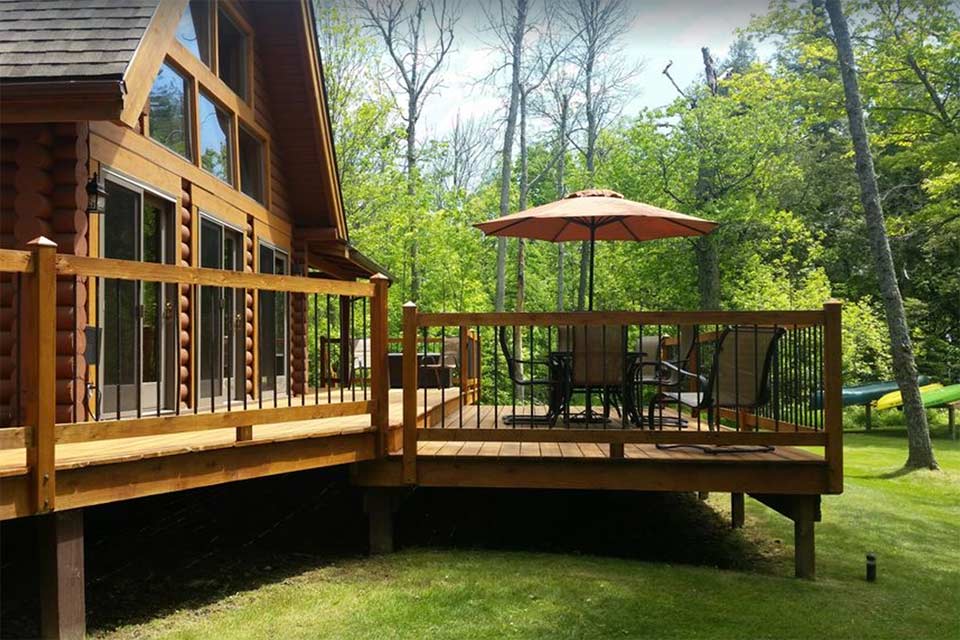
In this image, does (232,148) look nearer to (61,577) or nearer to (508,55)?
(61,577)

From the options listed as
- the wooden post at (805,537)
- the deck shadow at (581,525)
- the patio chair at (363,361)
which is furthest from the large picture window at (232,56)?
the wooden post at (805,537)

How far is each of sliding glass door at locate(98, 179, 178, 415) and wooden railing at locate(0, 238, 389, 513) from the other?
0.05ft

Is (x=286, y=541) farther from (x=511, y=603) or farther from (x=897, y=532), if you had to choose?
(x=897, y=532)

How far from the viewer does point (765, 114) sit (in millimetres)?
22344

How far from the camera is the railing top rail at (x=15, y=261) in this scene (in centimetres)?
314

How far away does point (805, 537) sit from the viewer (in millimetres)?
4828

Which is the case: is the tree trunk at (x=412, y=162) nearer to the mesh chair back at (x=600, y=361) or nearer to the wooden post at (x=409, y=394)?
the mesh chair back at (x=600, y=361)

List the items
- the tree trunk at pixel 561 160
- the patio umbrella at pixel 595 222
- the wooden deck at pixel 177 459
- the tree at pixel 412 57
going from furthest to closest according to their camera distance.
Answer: the tree trunk at pixel 561 160
the tree at pixel 412 57
the patio umbrella at pixel 595 222
the wooden deck at pixel 177 459

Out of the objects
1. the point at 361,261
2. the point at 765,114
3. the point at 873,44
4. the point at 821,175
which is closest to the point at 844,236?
the point at 821,175

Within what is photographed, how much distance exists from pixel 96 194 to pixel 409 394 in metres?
2.58

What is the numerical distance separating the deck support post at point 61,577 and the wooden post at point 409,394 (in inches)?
79.0

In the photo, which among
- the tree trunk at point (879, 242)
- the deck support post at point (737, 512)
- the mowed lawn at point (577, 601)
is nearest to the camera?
the mowed lawn at point (577, 601)

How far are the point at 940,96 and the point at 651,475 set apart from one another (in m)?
13.2

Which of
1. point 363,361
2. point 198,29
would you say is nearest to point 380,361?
point 363,361
